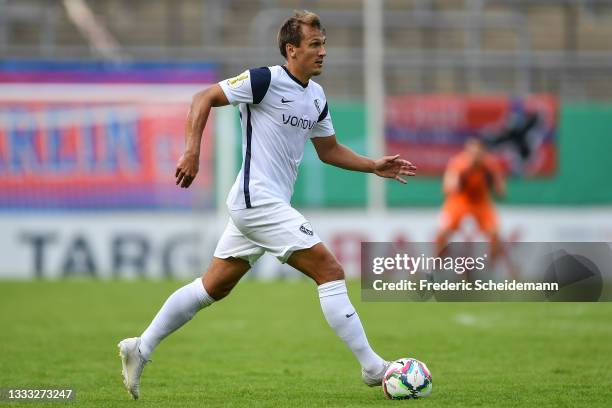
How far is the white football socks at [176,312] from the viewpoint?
7824mm

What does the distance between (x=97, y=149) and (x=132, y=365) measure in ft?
46.7

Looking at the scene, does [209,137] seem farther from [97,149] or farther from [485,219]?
[485,219]

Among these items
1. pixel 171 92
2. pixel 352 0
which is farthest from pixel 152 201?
pixel 352 0

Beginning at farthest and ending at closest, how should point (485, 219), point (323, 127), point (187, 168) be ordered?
point (485, 219) → point (323, 127) → point (187, 168)

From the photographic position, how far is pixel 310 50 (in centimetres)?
766

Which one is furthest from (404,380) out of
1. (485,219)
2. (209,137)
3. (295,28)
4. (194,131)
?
A: (209,137)

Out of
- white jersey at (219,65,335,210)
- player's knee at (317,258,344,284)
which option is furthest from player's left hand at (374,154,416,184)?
player's knee at (317,258,344,284)

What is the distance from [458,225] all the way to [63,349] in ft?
31.9

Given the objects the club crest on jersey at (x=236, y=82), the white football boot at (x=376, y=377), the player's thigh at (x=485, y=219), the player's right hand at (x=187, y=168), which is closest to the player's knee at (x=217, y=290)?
the player's right hand at (x=187, y=168)

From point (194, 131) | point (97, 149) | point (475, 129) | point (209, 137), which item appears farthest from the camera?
point (475, 129)

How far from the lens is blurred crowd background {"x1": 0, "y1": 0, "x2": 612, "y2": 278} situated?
21.2 m

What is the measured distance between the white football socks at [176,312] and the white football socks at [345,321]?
84 centimetres

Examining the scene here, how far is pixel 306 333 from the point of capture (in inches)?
507

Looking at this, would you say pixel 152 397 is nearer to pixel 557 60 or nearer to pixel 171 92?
pixel 171 92
